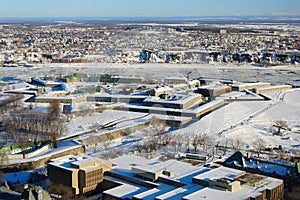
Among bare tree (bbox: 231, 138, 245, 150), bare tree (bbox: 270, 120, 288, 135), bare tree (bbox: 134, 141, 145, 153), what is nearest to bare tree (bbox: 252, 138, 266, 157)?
bare tree (bbox: 231, 138, 245, 150)

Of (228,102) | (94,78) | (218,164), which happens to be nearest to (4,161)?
(218,164)

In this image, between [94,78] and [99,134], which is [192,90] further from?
[99,134]

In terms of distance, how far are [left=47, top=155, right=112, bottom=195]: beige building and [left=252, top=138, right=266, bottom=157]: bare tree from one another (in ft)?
11.5

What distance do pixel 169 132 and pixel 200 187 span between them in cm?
450

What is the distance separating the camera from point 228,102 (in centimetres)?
1563

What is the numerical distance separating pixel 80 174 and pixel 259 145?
171 inches

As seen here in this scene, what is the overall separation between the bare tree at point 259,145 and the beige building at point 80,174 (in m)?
3.51

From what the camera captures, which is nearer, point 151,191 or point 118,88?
point 151,191

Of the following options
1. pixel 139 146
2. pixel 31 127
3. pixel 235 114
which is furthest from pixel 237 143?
pixel 31 127

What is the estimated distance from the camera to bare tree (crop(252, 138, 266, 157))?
33.2 ft

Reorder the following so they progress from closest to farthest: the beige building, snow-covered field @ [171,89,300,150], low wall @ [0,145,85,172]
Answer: the beige building → low wall @ [0,145,85,172] → snow-covered field @ [171,89,300,150]

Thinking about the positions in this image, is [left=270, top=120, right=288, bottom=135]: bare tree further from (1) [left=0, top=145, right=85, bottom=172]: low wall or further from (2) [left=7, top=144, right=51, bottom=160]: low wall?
(2) [left=7, top=144, right=51, bottom=160]: low wall

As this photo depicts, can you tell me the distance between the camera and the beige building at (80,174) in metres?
7.95

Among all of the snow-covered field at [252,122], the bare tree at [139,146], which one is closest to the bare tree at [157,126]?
the snow-covered field at [252,122]
